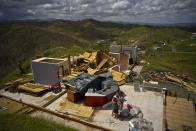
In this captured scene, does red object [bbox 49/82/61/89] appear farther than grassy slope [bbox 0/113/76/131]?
Yes

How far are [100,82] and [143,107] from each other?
4152 mm

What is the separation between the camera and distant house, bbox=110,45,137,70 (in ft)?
71.5

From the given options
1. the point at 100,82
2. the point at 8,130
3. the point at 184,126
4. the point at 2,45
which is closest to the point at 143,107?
the point at 184,126

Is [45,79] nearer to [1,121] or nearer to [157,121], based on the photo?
[1,121]

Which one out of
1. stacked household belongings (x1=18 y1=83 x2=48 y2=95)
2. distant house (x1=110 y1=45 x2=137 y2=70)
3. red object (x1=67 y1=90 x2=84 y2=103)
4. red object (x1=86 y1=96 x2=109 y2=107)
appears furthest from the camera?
distant house (x1=110 y1=45 x2=137 y2=70)

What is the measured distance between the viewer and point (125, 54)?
76.0ft

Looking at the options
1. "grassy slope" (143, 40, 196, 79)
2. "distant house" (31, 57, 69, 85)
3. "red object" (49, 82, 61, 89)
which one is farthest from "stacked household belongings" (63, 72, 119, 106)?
"grassy slope" (143, 40, 196, 79)

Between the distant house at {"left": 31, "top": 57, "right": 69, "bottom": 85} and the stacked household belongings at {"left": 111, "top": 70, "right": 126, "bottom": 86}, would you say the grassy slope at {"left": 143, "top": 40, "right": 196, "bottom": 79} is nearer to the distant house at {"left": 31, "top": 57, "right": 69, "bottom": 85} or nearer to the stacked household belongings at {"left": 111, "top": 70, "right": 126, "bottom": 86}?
the stacked household belongings at {"left": 111, "top": 70, "right": 126, "bottom": 86}

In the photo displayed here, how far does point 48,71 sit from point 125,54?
33.1 ft

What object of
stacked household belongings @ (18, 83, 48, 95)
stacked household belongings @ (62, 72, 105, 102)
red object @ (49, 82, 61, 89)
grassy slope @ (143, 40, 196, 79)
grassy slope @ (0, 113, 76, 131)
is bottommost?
grassy slope @ (143, 40, 196, 79)

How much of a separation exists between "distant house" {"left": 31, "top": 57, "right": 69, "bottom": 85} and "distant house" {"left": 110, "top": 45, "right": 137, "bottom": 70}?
6918 millimetres

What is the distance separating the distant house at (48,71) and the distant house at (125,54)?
22.7 feet

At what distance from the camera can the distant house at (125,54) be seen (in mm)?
21781

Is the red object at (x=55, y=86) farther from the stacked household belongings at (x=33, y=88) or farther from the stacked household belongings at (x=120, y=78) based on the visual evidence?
the stacked household belongings at (x=120, y=78)
